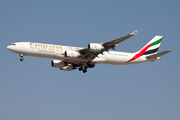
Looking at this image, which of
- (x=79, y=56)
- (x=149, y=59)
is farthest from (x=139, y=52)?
(x=79, y=56)

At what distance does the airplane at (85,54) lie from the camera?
1640 inches

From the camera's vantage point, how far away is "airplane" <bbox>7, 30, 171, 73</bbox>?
41.7 m

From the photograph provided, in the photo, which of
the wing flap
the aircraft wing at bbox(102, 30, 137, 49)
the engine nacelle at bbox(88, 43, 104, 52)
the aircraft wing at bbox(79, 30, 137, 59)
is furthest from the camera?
the engine nacelle at bbox(88, 43, 104, 52)

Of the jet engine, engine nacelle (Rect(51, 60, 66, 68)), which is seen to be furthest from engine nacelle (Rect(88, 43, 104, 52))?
engine nacelle (Rect(51, 60, 66, 68))

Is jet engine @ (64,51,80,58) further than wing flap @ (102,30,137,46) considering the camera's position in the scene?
Yes

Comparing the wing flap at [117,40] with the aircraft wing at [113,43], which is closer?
the wing flap at [117,40]

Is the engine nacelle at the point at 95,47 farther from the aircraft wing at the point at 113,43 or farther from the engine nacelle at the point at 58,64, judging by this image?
the engine nacelle at the point at 58,64

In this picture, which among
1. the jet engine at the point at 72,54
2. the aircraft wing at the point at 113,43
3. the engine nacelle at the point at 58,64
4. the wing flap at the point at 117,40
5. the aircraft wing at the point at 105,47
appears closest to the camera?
the wing flap at the point at 117,40

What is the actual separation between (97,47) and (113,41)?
8.14 ft

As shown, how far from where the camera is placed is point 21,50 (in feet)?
137

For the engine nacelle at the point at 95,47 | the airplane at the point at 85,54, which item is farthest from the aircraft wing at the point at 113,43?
the engine nacelle at the point at 95,47

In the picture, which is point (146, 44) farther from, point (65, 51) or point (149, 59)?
point (65, 51)

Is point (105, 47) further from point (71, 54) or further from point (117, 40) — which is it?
point (71, 54)

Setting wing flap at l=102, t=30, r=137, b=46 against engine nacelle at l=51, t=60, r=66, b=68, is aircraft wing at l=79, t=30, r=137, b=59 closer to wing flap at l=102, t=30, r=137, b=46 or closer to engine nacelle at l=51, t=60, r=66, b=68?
wing flap at l=102, t=30, r=137, b=46
